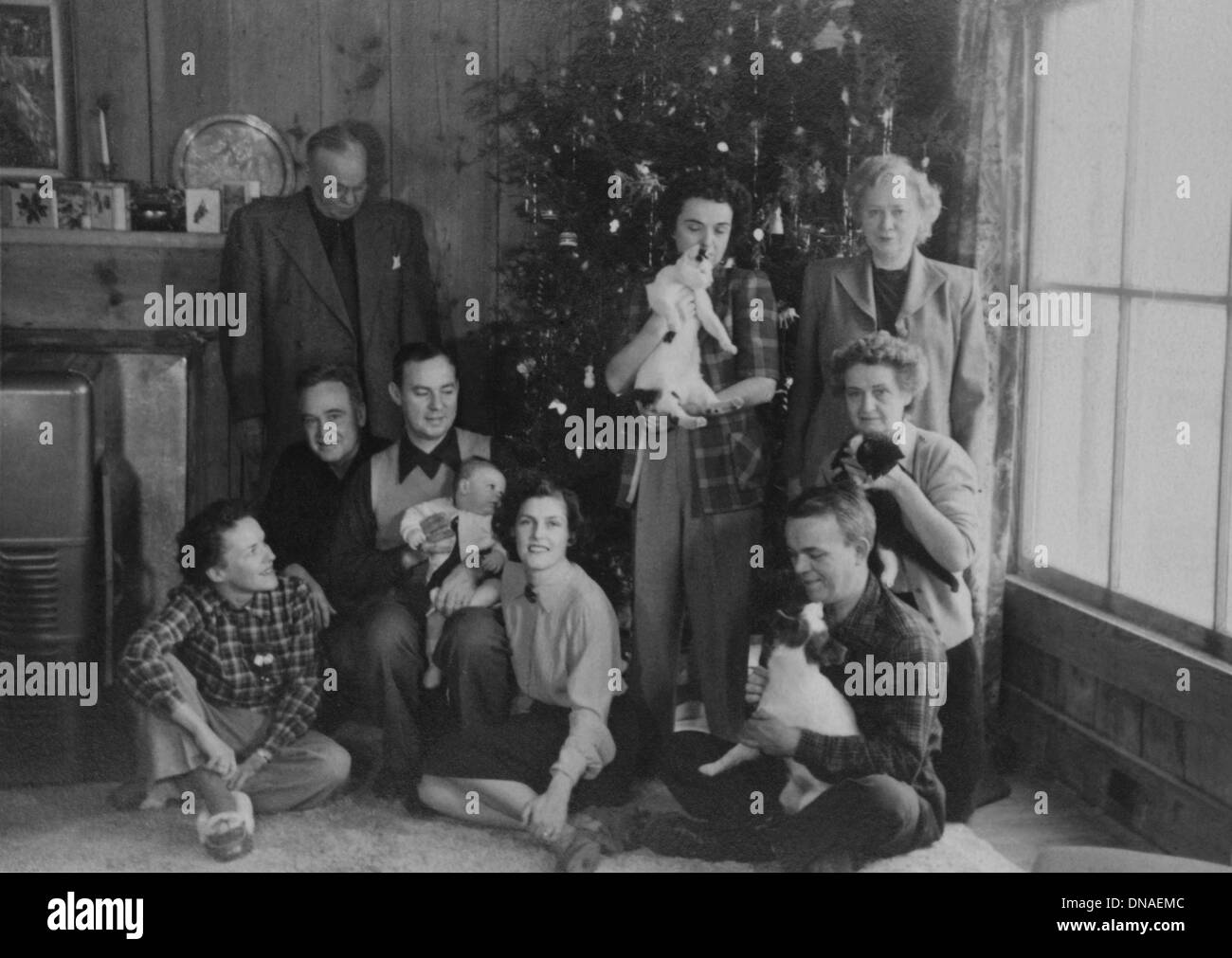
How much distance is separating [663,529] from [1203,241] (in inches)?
49.3

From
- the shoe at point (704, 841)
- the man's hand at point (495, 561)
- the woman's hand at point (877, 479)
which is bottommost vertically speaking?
the shoe at point (704, 841)

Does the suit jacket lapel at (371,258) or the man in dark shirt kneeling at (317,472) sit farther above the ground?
the suit jacket lapel at (371,258)

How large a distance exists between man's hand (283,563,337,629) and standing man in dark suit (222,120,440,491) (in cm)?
22

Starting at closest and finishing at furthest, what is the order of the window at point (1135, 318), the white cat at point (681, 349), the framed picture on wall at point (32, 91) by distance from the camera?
the window at point (1135, 318)
the framed picture on wall at point (32, 91)
the white cat at point (681, 349)

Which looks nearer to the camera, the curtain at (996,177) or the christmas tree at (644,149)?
the christmas tree at (644,149)

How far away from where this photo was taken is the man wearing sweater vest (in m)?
3.03

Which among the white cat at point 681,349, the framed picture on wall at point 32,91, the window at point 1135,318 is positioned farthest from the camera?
the white cat at point 681,349

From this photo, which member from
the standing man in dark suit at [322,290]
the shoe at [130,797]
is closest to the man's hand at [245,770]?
the shoe at [130,797]

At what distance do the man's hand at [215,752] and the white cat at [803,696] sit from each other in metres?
1.10

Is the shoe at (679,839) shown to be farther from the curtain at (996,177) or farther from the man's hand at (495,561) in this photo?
the curtain at (996,177)

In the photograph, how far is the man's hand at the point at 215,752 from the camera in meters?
2.96

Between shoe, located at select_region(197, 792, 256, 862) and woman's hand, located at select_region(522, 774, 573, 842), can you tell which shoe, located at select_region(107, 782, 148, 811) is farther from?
woman's hand, located at select_region(522, 774, 573, 842)

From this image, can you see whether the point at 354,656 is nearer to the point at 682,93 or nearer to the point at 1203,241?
the point at 682,93
